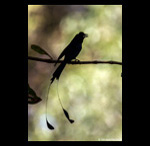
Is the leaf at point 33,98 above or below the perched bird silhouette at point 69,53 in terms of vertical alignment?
below

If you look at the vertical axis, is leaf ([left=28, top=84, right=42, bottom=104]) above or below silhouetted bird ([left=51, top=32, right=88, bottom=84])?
below

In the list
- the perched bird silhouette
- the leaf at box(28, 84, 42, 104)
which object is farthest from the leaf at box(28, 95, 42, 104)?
the perched bird silhouette

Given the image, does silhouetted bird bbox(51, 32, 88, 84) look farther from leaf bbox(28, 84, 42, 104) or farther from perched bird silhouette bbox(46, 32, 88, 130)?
leaf bbox(28, 84, 42, 104)

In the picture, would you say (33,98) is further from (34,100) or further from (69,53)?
(69,53)

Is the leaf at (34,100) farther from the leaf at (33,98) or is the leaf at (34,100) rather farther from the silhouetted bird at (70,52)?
the silhouetted bird at (70,52)

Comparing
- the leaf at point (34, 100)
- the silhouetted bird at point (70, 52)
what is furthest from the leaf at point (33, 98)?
the silhouetted bird at point (70, 52)

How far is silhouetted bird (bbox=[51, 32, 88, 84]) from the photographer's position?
170cm

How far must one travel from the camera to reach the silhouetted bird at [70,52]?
1700mm

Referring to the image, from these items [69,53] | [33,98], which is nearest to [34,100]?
[33,98]

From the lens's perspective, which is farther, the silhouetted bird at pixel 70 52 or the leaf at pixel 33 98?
the silhouetted bird at pixel 70 52
